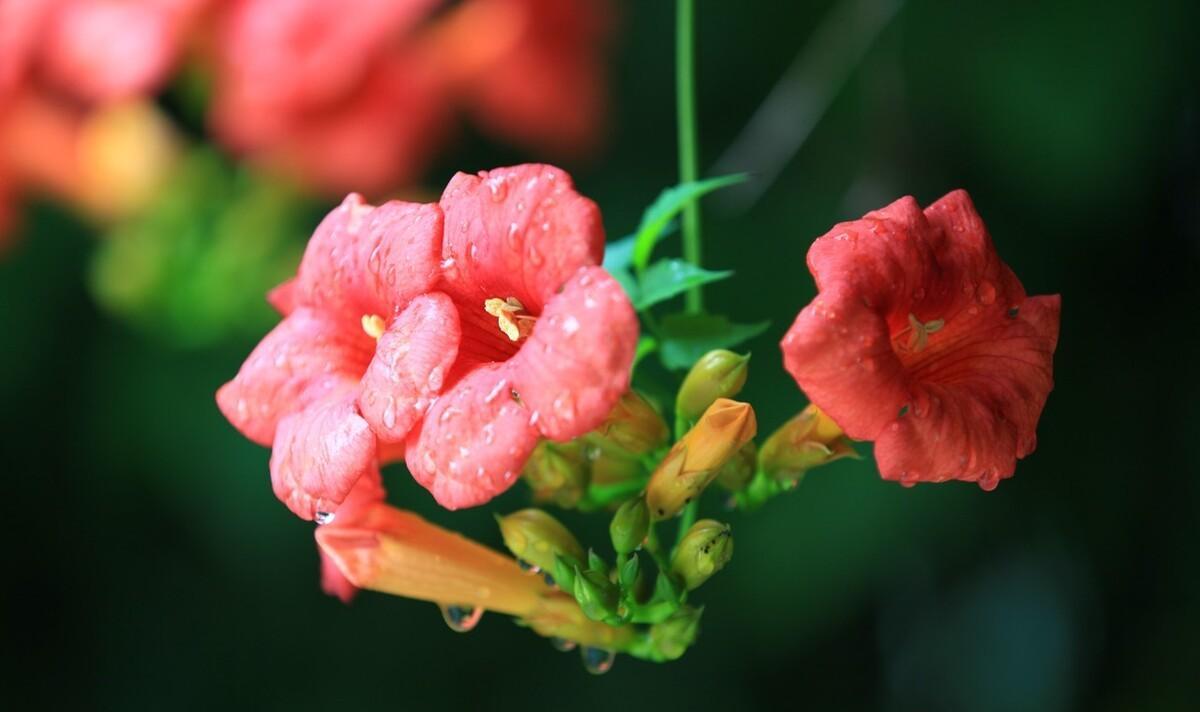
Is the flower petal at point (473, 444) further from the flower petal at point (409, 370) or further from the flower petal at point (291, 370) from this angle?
the flower petal at point (291, 370)

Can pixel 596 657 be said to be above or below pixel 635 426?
below

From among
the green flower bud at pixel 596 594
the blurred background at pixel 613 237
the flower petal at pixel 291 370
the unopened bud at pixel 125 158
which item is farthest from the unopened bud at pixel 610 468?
the unopened bud at pixel 125 158

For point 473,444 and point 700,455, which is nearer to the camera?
point 473,444

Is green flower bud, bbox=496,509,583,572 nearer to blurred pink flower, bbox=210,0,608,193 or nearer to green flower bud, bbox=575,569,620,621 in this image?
green flower bud, bbox=575,569,620,621

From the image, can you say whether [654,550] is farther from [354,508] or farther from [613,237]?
[613,237]

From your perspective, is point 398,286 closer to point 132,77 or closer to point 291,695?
point 132,77

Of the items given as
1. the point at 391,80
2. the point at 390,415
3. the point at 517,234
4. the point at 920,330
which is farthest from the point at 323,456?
the point at 391,80

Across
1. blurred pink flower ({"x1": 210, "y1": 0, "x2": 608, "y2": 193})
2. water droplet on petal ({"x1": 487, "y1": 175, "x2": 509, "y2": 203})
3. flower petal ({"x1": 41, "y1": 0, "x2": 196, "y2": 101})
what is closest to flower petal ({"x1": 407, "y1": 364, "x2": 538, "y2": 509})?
water droplet on petal ({"x1": 487, "y1": 175, "x2": 509, "y2": 203})
